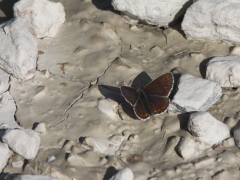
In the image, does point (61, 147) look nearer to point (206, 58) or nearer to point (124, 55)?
point (124, 55)

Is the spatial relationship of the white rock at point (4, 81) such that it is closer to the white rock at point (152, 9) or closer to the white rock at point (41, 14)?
the white rock at point (41, 14)

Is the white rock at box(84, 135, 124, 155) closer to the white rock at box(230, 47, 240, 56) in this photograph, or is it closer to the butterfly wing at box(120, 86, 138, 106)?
the butterfly wing at box(120, 86, 138, 106)

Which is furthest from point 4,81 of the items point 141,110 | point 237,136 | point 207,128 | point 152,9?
point 237,136

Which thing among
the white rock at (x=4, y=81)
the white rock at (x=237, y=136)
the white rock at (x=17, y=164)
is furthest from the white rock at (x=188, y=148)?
the white rock at (x=4, y=81)

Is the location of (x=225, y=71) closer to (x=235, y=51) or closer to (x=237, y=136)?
(x=235, y=51)

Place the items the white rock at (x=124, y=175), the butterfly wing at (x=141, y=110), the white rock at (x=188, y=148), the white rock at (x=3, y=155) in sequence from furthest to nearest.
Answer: the butterfly wing at (x=141, y=110), the white rock at (x=188, y=148), the white rock at (x=3, y=155), the white rock at (x=124, y=175)
